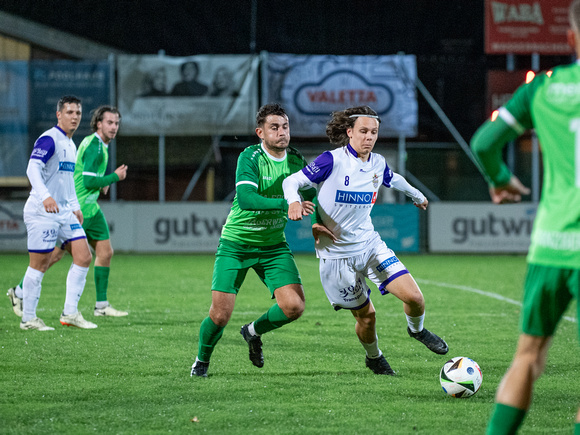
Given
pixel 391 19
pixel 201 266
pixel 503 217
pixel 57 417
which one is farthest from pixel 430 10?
pixel 57 417

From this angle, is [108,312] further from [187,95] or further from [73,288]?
[187,95]

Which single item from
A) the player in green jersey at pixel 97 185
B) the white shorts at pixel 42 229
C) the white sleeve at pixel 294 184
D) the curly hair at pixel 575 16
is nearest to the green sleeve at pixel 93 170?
the player in green jersey at pixel 97 185

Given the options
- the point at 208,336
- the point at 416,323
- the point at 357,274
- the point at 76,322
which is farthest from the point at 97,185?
the point at 416,323

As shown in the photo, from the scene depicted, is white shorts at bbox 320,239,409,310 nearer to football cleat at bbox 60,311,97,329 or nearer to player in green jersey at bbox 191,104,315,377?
→ player in green jersey at bbox 191,104,315,377

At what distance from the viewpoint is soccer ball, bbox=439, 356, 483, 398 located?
4992mm

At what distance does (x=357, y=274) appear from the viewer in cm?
571

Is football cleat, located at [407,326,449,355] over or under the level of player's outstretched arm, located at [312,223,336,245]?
under

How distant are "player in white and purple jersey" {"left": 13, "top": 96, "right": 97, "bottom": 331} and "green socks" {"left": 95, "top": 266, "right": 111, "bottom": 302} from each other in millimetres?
810

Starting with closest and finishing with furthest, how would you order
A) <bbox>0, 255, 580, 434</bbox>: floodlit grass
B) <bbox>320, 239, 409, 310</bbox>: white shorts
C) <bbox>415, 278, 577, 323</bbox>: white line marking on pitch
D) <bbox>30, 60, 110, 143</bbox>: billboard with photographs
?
<bbox>0, 255, 580, 434</bbox>: floodlit grass → <bbox>320, 239, 409, 310</bbox>: white shorts → <bbox>415, 278, 577, 323</bbox>: white line marking on pitch → <bbox>30, 60, 110, 143</bbox>: billboard with photographs

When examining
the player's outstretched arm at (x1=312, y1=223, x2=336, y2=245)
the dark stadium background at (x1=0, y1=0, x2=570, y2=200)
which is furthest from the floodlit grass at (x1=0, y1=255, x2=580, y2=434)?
the dark stadium background at (x1=0, y1=0, x2=570, y2=200)

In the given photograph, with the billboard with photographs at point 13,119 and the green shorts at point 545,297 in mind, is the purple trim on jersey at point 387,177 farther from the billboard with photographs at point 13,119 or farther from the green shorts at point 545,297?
the billboard with photographs at point 13,119

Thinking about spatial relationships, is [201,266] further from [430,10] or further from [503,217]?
[430,10]

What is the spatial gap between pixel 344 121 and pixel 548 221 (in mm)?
2955

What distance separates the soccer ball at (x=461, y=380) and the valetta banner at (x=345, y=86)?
1590cm
